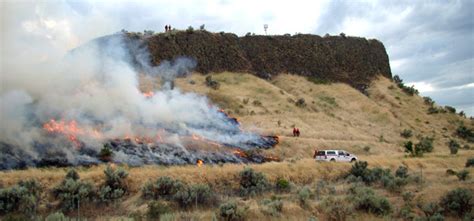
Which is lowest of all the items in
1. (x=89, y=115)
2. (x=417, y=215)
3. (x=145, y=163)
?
(x=417, y=215)

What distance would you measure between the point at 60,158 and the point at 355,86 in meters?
54.1

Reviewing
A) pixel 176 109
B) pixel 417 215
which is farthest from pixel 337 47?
pixel 417 215

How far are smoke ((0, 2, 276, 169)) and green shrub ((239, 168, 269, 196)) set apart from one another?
20.9 ft

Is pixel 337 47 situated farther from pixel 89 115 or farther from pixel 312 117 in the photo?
pixel 89 115

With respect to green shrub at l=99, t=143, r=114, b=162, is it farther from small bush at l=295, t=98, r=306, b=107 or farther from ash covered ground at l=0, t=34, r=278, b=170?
small bush at l=295, t=98, r=306, b=107

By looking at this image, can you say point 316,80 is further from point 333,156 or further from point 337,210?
point 337,210

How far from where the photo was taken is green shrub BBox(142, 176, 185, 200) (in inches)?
902

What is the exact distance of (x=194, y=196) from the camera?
2216 cm

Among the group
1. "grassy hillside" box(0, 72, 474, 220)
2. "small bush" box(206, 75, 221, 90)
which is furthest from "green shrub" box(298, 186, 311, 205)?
"small bush" box(206, 75, 221, 90)

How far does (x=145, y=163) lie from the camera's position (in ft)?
97.2

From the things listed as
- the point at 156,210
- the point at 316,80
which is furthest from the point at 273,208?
the point at 316,80

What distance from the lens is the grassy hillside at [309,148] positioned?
2147 centimetres

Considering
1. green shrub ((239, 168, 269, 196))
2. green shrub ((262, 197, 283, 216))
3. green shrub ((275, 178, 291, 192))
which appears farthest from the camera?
green shrub ((275, 178, 291, 192))

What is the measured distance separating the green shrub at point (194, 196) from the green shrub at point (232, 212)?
8.68 ft
